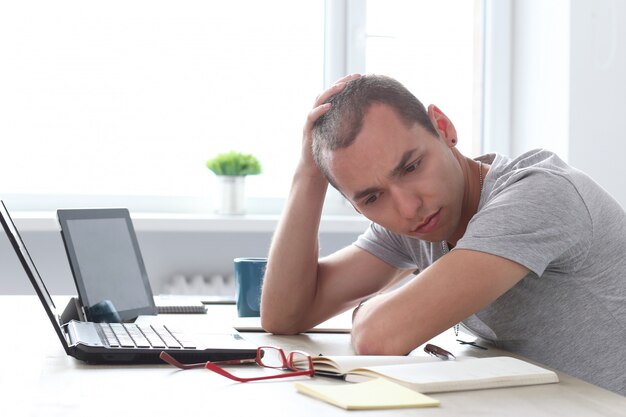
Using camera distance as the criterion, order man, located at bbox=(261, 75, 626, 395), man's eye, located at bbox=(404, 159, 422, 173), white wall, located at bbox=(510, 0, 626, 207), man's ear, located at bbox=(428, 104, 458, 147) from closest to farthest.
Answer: man, located at bbox=(261, 75, 626, 395)
man's eye, located at bbox=(404, 159, 422, 173)
man's ear, located at bbox=(428, 104, 458, 147)
white wall, located at bbox=(510, 0, 626, 207)

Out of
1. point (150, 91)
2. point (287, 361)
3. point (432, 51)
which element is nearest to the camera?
point (287, 361)

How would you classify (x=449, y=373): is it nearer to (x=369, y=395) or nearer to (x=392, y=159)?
(x=369, y=395)

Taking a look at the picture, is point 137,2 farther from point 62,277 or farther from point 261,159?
point 62,277

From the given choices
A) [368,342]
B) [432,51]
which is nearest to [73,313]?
[368,342]

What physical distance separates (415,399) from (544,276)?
1.68 feet

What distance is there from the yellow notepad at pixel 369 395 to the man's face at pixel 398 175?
428mm

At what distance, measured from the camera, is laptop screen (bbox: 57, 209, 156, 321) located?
1.47 m

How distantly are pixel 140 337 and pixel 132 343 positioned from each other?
0.07m

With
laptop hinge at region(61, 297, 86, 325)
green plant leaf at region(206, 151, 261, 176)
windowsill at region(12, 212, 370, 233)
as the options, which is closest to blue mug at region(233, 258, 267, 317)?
laptop hinge at region(61, 297, 86, 325)

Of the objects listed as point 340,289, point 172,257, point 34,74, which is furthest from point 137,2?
point 340,289

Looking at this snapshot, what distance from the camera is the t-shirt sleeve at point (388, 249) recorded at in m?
1.71

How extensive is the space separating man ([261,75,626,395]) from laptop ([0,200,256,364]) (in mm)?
220

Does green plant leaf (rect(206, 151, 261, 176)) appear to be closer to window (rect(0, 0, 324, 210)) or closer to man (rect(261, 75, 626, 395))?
window (rect(0, 0, 324, 210))

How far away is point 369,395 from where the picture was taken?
903 millimetres
